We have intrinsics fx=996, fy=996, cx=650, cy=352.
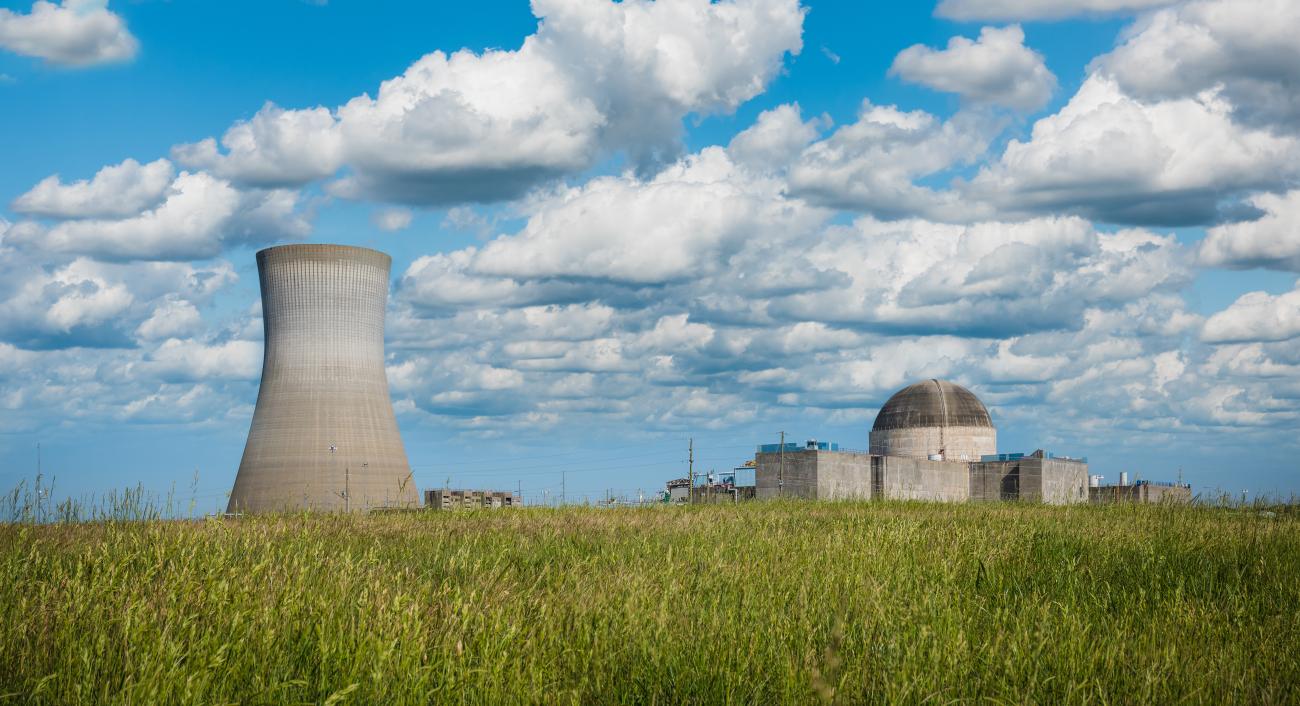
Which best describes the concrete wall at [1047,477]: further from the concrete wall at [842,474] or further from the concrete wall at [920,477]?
the concrete wall at [842,474]

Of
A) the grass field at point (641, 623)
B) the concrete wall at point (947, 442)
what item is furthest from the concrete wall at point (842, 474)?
the grass field at point (641, 623)

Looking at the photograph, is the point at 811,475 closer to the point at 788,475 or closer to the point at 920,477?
the point at 788,475

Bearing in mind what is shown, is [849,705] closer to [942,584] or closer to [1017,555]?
[942,584]

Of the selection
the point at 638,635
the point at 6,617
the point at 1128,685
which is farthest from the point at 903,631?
the point at 6,617

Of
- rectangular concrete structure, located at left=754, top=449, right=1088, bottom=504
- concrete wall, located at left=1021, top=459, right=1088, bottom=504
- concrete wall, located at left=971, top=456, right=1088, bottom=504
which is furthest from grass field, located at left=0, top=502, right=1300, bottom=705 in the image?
concrete wall, located at left=971, top=456, right=1088, bottom=504

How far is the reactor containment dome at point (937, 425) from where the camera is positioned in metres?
59.7

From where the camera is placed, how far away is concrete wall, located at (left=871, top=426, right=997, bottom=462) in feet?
196

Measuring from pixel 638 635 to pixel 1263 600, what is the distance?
467 centimetres

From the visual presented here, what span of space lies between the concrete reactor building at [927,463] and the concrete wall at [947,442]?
6 centimetres

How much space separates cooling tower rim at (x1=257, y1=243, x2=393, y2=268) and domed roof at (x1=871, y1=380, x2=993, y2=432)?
36.2 meters

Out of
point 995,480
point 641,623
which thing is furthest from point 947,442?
point 641,623

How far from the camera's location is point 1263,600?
681 cm

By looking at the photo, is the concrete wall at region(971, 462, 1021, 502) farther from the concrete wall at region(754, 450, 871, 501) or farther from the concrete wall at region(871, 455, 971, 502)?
the concrete wall at region(754, 450, 871, 501)

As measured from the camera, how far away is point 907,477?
171 feet
